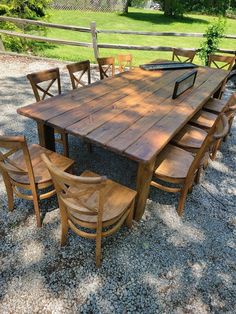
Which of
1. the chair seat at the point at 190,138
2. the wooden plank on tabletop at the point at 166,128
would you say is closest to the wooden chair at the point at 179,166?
the chair seat at the point at 190,138

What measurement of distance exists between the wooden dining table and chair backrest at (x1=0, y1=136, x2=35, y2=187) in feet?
1.32

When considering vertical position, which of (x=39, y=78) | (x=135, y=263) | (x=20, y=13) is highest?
(x=20, y=13)

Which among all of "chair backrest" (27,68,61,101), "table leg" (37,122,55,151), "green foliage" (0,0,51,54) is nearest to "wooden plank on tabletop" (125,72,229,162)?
"table leg" (37,122,55,151)

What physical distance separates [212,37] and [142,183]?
535 cm

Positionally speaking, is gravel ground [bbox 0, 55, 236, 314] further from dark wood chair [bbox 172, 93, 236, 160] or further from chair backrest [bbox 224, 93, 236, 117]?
chair backrest [bbox 224, 93, 236, 117]

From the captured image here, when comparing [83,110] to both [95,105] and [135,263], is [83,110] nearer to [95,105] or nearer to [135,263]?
[95,105]

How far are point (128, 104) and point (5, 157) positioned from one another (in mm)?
1311

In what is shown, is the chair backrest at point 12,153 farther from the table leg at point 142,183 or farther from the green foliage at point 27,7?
the green foliage at point 27,7

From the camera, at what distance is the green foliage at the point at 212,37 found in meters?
5.92

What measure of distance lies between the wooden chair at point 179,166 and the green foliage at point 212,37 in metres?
4.60

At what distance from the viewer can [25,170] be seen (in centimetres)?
215

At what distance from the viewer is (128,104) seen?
102 inches

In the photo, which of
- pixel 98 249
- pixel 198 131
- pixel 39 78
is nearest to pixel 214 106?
pixel 198 131

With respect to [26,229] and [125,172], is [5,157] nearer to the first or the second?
[26,229]
